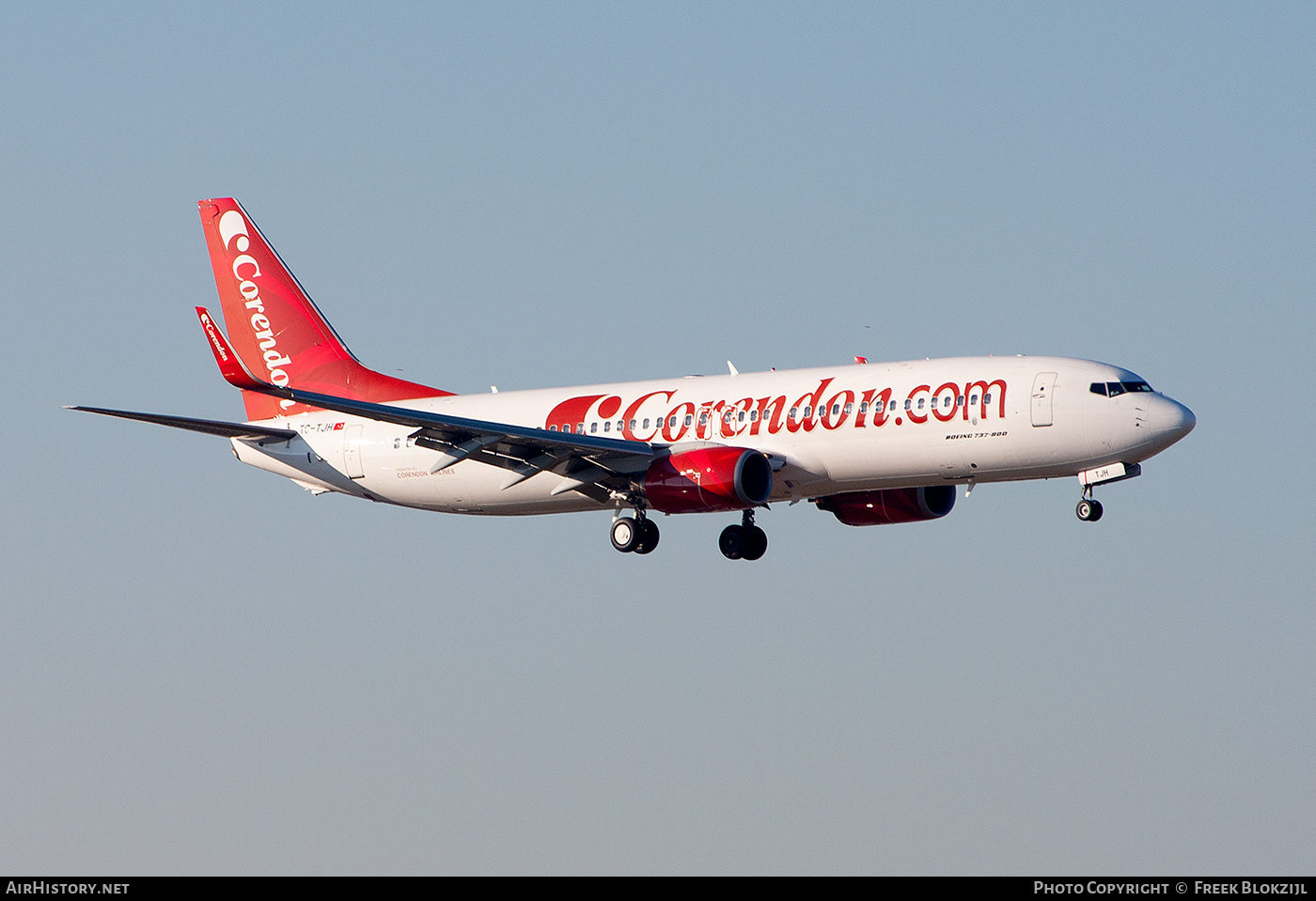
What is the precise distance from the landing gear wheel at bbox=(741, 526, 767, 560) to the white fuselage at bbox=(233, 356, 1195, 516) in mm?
4151

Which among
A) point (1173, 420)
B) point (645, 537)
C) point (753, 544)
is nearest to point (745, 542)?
point (753, 544)

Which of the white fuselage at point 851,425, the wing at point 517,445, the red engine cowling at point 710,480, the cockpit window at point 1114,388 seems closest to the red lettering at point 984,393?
the white fuselage at point 851,425

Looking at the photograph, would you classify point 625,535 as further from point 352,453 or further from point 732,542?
point 352,453

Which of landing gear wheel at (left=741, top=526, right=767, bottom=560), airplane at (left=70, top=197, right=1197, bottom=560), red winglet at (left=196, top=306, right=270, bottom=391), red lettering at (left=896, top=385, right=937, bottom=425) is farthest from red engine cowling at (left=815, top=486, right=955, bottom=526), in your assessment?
red winglet at (left=196, top=306, right=270, bottom=391)

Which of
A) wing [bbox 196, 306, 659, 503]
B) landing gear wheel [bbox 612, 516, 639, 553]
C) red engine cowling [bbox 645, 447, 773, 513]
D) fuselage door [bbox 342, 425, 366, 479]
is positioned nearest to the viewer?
red engine cowling [bbox 645, 447, 773, 513]

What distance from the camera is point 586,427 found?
57.6 m

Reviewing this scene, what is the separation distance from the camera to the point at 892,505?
58.5 m

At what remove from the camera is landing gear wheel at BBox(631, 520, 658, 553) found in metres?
56.5

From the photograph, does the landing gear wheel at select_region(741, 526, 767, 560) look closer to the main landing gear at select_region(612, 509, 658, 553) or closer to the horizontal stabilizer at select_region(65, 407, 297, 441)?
the main landing gear at select_region(612, 509, 658, 553)

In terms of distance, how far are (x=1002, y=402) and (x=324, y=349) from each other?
26.2 meters
